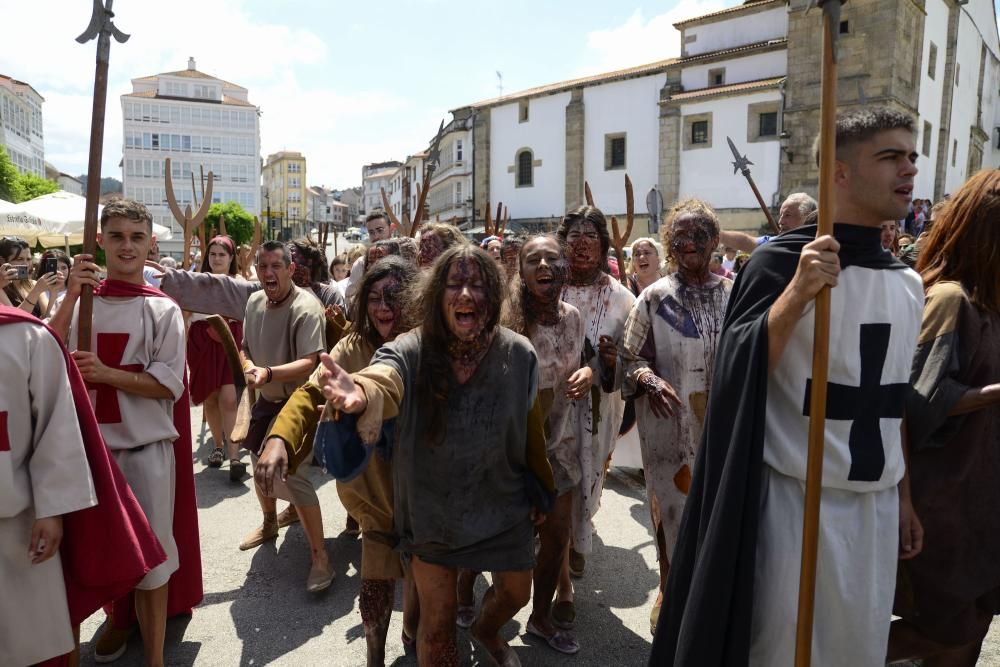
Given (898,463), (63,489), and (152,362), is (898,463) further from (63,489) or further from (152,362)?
(152,362)

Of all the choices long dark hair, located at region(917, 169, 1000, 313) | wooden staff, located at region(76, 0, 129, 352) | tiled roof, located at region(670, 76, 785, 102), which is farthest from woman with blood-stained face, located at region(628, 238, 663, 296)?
tiled roof, located at region(670, 76, 785, 102)

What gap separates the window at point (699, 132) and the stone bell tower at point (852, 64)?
4595 millimetres

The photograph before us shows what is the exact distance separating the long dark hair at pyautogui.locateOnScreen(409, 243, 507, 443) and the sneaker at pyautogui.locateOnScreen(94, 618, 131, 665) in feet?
6.88

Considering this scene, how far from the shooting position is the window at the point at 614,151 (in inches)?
1328

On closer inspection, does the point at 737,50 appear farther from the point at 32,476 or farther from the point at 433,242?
the point at 32,476

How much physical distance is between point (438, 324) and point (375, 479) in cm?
95

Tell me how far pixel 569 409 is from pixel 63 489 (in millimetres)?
2194

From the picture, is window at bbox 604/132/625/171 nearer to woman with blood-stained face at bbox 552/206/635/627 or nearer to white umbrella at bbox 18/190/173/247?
white umbrella at bbox 18/190/173/247

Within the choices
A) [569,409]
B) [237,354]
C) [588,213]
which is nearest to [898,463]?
[569,409]

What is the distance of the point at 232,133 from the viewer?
70.5 metres

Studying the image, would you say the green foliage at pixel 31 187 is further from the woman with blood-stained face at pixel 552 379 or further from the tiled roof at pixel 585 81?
the woman with blood-stained face at pixel 552 379

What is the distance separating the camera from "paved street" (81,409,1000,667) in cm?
339

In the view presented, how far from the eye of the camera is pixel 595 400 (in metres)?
3.70

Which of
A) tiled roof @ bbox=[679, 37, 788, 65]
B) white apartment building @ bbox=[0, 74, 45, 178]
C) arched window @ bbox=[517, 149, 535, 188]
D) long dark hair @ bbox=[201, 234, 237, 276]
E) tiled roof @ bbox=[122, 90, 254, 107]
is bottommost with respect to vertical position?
long dark hair @ bbox=[201, 234, 237, 276]
